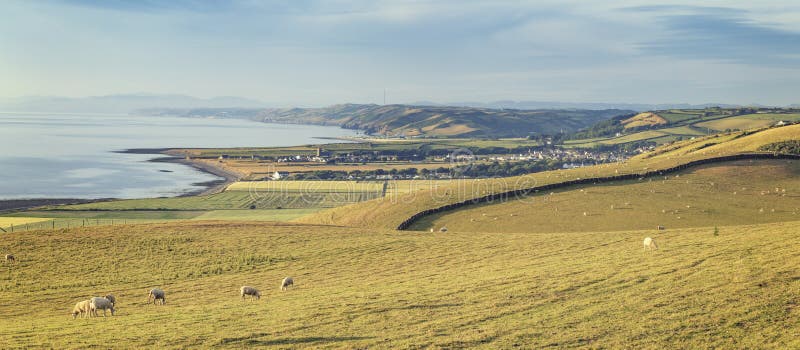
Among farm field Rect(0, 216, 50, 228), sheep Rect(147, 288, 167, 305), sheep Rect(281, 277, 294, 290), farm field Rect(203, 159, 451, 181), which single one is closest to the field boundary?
sheep Rect(281, 277, 294, 290)

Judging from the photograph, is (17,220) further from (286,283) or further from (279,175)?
(279,175)

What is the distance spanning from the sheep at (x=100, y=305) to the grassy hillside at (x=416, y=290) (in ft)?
2.55

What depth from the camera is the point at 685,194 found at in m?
58.7

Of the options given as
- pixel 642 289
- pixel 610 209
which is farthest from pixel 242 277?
pixel 610 209

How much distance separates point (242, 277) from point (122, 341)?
13786 mm

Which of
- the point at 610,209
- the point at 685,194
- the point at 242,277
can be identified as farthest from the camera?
the point at 685,194

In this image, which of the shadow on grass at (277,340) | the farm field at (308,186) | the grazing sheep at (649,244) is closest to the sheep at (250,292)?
the shadow on grass at (277,340)

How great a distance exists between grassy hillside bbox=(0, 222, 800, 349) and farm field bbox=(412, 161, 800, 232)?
984cm

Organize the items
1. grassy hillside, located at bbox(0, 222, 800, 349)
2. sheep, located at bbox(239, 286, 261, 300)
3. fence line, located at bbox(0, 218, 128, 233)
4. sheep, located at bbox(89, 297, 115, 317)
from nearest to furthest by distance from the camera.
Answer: grassy hillside, located at bbox(0, 222, 800, 349) < sheep, located at bbox(89, 297, 115, 317) < sheep, located at bbox(239, 286, 261, 300) < fence line, located at bbox(0, 218, 128, 233)

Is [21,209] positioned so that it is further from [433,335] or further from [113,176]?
[433,335]

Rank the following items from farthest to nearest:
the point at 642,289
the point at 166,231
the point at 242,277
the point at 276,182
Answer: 1. the point at 276,182
2. the point at 166,231
3. the point at 242,277
4. the point at 642,289

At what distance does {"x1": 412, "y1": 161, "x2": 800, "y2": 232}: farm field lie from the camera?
165 ft

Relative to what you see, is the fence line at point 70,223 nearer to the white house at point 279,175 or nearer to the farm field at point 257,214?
the farm field at point 257,214

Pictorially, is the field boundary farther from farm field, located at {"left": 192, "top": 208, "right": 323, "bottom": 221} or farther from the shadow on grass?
farm field, located at {"left": 192, "top": 208, "right": 323, "bottom": 221}
